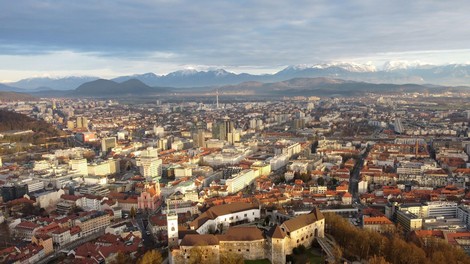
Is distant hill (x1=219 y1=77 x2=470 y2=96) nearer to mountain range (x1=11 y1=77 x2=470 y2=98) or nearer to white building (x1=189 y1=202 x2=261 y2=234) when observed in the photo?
mountain range (x1=11 y1=77 x2=470 y2=98)

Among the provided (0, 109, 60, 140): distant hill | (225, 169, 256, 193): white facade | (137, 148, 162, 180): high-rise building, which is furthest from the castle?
(0, 109, 60, 140): distant hill

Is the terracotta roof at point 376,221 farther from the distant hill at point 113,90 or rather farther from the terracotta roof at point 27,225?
the distant hill at point 113,90

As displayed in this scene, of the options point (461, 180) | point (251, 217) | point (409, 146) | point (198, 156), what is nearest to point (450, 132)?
point (409, 146)

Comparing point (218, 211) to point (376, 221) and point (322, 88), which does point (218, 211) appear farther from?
point (322, 88)

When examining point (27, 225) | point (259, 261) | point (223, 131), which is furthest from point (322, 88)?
point (259, 261)

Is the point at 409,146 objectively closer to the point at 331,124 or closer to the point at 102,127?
the point at 331,124

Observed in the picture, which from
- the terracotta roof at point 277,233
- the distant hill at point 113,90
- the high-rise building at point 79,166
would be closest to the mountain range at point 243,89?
the distant hill at point 113,90
